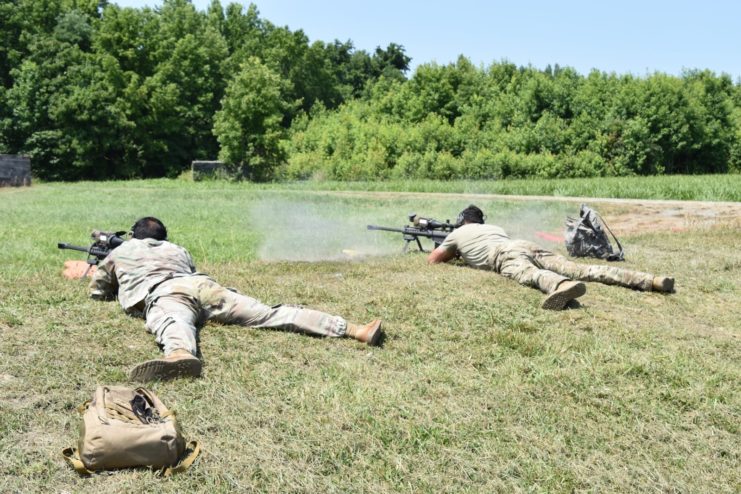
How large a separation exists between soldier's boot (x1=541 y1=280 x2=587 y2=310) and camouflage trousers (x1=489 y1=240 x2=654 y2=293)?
0.81 m

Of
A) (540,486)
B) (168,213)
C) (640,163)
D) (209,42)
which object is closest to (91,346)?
(540,486)

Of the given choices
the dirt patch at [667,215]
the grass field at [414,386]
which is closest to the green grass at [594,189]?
the dirt patch at [667,215]

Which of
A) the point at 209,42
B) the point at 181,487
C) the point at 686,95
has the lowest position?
the point at 181,487

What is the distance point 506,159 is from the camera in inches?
→ 1372

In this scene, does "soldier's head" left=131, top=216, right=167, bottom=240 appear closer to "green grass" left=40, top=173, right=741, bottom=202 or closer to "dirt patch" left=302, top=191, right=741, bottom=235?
"dirt patch" left=302, top=191, right=741, bottom=235

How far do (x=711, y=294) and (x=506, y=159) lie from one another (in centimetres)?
2698

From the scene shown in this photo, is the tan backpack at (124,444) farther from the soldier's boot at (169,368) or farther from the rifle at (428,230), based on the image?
the rifle at (428,230)

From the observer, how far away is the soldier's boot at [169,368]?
484 centimetres

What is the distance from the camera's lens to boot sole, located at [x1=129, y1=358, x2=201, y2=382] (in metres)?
4.84

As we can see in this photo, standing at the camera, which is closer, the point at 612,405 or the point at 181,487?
the point at 181,487

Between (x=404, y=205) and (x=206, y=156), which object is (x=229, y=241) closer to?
(x=404, y=205)

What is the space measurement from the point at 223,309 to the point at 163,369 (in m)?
1.39

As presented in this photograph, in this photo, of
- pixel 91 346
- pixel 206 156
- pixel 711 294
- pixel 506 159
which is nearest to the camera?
pixel 91 346

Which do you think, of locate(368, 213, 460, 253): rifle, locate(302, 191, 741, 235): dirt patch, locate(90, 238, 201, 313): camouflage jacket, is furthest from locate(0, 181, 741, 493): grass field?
Result: locate(302, 191, 741, 235): dirt patch
